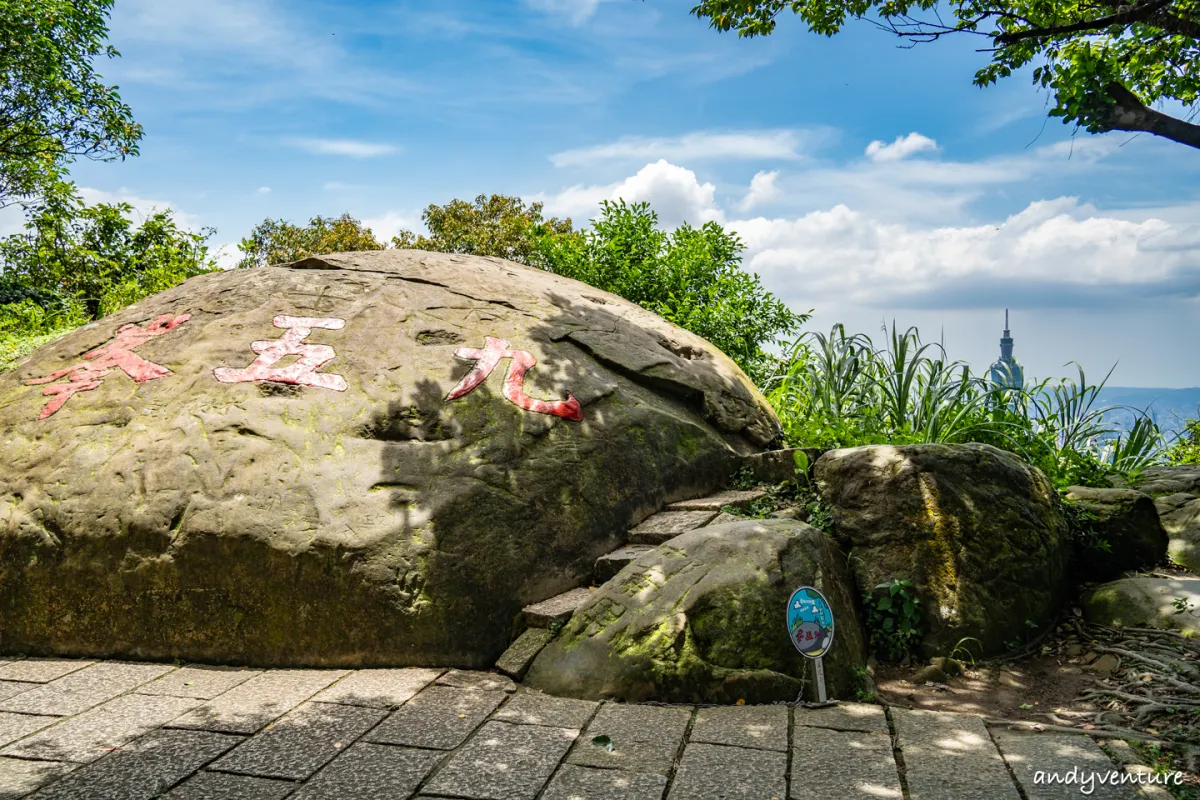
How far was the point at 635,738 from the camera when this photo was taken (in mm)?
3363

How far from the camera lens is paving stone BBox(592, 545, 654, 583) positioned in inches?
184

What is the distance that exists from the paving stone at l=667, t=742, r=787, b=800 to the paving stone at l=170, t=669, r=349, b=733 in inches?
70.8

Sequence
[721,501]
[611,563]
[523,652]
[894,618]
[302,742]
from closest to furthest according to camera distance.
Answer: [302,742]
[523,652]
[894,618]
[611,563]
[721,501]

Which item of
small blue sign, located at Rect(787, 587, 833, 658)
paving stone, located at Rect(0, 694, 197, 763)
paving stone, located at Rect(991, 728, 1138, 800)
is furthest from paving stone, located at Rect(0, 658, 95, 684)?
paving stone, located at Rect(991, 728, 1138, 800)

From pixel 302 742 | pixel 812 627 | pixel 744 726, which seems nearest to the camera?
pixel 302 742

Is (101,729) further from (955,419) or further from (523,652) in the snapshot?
(955,419)

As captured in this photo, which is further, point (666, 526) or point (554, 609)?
point (666, 526)

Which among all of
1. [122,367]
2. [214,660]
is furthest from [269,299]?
[214,660]

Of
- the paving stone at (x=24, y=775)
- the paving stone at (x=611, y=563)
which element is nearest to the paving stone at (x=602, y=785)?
the paving stone at (x=611, y=563)

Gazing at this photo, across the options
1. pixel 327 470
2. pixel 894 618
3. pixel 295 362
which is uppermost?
pixel 295 362

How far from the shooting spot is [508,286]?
649cm

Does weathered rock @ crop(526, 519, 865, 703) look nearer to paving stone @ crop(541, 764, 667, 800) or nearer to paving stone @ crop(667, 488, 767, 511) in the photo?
paving stone @ crop(541, 764, 667, 800)

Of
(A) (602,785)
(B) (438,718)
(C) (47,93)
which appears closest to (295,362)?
(B) (438,718)

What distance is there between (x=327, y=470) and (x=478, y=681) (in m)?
1.43
